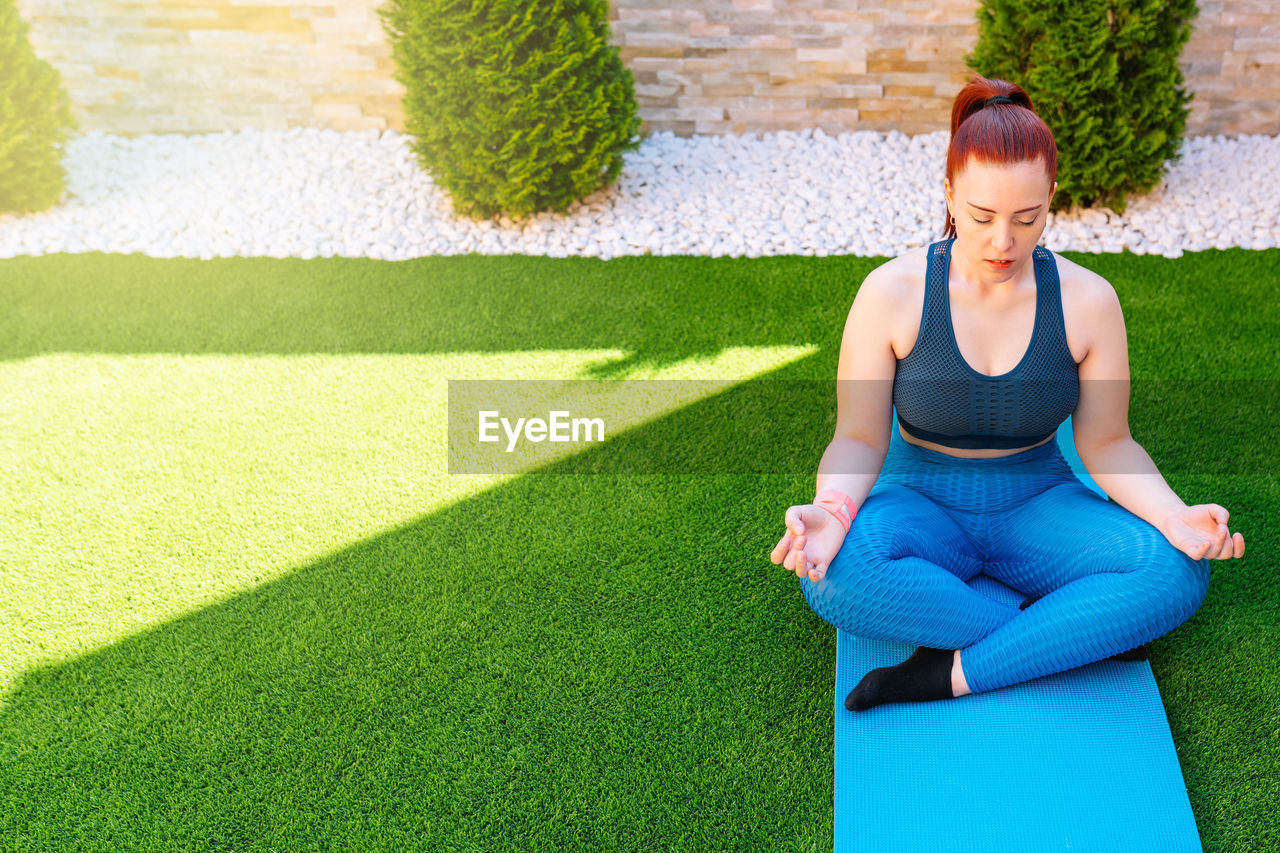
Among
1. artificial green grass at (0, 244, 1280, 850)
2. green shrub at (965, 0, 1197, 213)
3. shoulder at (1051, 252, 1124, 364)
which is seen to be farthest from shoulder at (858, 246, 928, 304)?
green shrub at (965, 0, 1197, 213)

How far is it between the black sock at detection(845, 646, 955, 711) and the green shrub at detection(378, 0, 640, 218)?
11.3ft

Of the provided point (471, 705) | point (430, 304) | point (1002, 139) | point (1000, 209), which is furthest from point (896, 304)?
point (430, 304)

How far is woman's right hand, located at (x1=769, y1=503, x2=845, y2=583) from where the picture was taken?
211 cm

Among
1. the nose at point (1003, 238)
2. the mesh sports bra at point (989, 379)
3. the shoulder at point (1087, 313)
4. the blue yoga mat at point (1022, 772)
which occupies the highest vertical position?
the nose at point (1003, 238)

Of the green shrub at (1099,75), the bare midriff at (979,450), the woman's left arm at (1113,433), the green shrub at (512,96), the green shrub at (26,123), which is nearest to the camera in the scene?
the woman's left arm at (1113,433)

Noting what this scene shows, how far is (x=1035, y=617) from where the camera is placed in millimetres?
2232

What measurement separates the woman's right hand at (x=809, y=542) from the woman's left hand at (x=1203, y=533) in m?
0.76

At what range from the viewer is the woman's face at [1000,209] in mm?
2057

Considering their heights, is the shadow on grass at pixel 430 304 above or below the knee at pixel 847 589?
below

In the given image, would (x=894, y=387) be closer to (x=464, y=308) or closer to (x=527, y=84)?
(x=464, y=308)

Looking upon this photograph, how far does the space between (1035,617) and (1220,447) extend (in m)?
1.59

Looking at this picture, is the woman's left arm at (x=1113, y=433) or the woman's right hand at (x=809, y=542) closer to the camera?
the woman's right hand at (x=809, y=542)

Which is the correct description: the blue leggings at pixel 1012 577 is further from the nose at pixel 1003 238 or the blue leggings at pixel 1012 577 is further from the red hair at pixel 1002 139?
the red hair at pixel 1002 139

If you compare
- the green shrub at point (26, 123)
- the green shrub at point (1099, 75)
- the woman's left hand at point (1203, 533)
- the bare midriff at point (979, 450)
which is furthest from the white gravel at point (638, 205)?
the woman's left hand at point (1203, 533)
